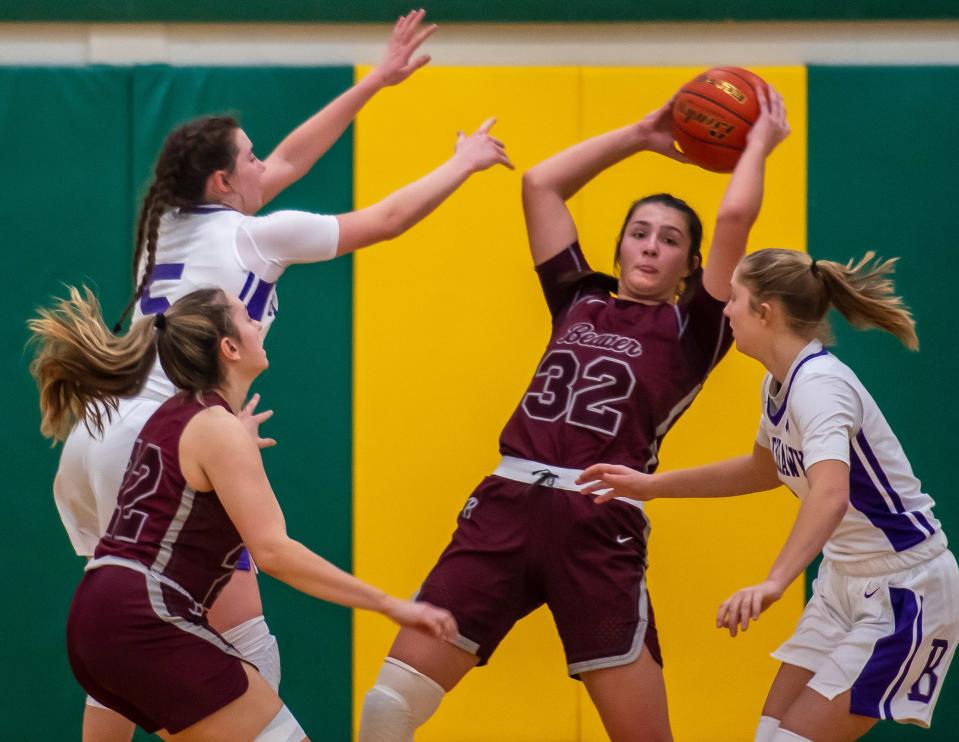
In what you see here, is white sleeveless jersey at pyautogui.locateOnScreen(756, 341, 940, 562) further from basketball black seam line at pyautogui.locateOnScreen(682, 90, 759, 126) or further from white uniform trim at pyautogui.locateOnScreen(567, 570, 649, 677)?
basketball black seam line at pyautogui.locateOnScreen(682, 90, 759, 126)

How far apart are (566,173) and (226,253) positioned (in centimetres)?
105

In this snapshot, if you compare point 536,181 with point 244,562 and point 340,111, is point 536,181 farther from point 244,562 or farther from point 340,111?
point 244,562

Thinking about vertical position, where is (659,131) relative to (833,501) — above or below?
above

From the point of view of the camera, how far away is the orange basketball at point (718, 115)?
353cm

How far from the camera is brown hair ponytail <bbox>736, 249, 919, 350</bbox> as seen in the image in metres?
3.27

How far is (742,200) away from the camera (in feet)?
10.8

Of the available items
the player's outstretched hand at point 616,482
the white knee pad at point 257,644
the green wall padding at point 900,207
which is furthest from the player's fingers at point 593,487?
the green wall padding at point 900,207

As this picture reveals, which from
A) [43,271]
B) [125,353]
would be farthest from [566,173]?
[43,271]

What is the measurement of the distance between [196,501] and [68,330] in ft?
1.74

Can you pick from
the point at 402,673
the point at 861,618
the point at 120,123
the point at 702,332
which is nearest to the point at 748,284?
the point at 702,332

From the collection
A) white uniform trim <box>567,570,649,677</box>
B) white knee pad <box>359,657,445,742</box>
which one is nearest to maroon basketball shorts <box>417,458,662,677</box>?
white uniform trim <box>567,570,649,677</box>

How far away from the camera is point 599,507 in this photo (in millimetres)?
3293

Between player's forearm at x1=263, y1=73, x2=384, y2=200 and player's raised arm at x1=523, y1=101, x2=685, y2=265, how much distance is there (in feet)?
1.91

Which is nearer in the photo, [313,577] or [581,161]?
[313,577]
